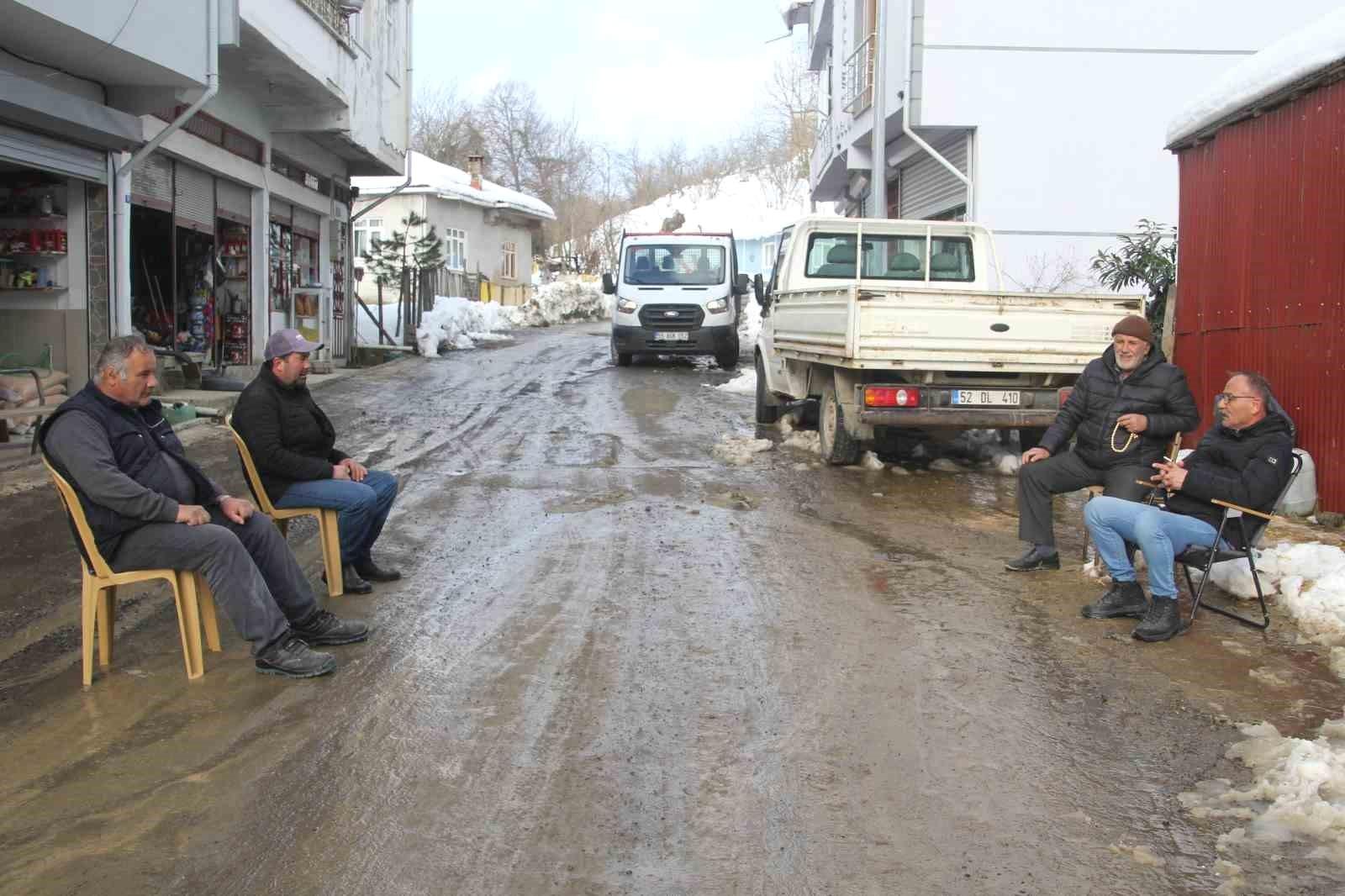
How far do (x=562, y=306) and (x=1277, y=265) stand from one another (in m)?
33.2

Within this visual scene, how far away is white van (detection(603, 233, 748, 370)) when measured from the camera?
21.5 m

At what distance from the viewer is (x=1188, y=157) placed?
10.7 m

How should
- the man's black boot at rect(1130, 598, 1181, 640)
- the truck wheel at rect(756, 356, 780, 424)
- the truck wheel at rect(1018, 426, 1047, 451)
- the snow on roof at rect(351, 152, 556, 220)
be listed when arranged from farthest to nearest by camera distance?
the snow on roof at rect(351, 152, 556, 220) < the truck wheel at rect(756, 356, 780, 424) < the truck wheel at rect(1018, 426, 1047, 451) < the man's black boot at rect(1130, 598, 1181, 640)

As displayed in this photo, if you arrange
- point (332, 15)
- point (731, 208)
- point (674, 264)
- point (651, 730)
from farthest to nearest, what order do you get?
point (731, 208)
point (674, 264)
point (332, 15)
point (651, 730)

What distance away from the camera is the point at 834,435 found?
11.0 m

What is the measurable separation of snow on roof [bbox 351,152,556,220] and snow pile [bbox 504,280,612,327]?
405 centimetres

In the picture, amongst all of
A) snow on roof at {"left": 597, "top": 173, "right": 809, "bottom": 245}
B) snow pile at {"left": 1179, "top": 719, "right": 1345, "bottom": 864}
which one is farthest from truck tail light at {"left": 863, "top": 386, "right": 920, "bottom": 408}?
snow on roof at {"left": 597, "top": 173, "right": 809, "bottom": 245}

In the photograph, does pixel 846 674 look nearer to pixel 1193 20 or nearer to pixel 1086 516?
pixel 1086 516

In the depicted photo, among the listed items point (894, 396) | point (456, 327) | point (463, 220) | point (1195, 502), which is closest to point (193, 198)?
point (894, 396)

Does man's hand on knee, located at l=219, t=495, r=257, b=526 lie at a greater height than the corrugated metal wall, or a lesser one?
lesser

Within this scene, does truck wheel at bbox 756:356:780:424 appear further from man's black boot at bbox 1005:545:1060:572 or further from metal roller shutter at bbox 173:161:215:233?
metal roller shutter at bbox 173:161:215:233

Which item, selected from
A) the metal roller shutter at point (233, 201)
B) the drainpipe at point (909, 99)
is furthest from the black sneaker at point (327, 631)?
the drainpipe at point (909, 99)

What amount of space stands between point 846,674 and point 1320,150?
5756 mm

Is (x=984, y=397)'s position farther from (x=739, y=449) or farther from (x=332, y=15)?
(x=332, y=15)
